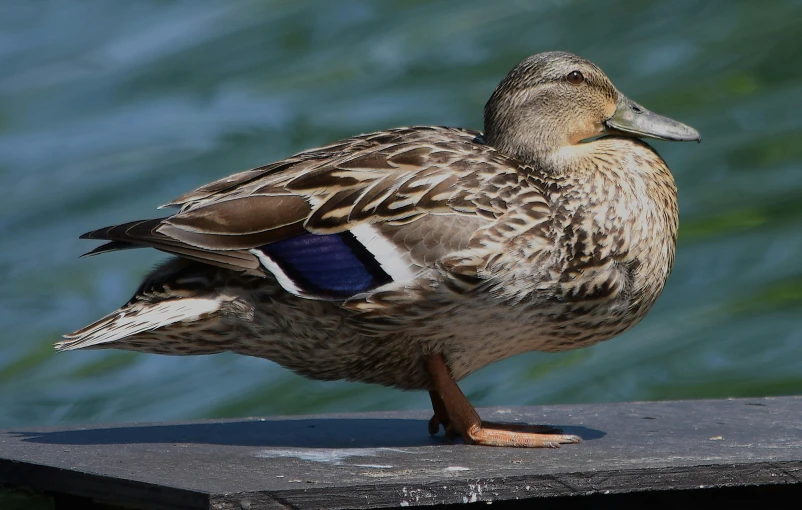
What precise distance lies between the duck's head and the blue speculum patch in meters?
0.60

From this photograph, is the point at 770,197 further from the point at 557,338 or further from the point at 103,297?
the point at 557,338

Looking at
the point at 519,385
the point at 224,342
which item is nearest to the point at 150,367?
the point at 519,385

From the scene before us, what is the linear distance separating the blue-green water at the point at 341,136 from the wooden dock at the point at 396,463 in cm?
424

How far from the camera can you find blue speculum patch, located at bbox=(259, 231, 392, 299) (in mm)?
3777

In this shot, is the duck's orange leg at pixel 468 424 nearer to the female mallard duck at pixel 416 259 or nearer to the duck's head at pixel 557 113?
the female mallard duck at pixel 416 259

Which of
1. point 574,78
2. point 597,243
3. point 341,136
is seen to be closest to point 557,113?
point 574,78

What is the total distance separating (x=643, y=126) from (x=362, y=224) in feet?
3.24

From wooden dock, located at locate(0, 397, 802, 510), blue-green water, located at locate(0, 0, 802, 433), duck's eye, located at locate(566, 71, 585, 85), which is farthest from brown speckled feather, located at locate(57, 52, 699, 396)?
blue-green water, located at locate(0, 0, 802, 433)

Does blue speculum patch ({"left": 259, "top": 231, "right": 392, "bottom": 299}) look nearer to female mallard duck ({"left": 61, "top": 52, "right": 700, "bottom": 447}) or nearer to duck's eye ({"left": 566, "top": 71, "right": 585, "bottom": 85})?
female mallard duck ({"left": 61, "top": 52, "right": 700, "bottom": 447})

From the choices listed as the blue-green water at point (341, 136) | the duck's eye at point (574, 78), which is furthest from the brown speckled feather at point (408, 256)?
the blue-green water at point (341, 136)

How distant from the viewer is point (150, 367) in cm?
926

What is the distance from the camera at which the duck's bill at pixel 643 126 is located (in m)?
4.25

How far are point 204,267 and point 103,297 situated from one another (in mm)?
5855

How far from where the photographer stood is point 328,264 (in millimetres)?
3805
